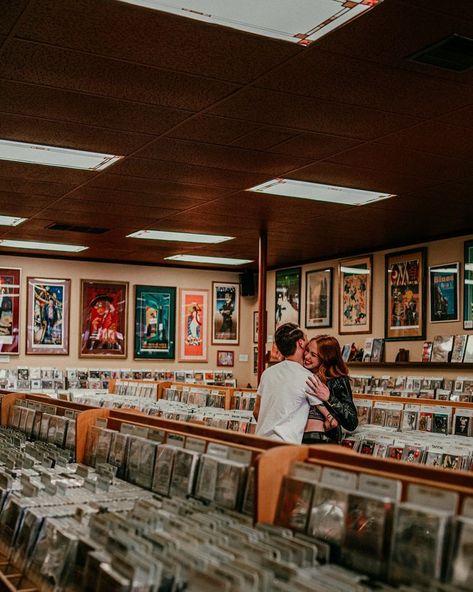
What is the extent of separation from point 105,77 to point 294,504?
3059mm

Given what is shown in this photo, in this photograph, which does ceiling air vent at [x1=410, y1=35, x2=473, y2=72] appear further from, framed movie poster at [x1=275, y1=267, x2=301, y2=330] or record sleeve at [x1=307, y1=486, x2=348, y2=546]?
framed movie poster at [x1=275, y1=267, x2=301, y2=330]

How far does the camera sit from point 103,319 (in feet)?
42.3

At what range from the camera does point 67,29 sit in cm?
368

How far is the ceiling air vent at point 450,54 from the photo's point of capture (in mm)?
3758

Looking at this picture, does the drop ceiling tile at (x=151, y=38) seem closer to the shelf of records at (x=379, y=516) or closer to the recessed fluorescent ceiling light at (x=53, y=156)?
the recessed fluorescent ceiling light at (x=53, y=156)

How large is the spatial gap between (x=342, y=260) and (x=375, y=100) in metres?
7.17

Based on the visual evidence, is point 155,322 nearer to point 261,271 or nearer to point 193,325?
point 193,325

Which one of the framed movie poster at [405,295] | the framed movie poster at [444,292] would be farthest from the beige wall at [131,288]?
the framed movie poster at [444,292]

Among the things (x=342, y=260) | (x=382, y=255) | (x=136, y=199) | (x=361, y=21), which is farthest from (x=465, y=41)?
(x=342, y=260)

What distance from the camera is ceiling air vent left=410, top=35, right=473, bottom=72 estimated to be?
3758 mm

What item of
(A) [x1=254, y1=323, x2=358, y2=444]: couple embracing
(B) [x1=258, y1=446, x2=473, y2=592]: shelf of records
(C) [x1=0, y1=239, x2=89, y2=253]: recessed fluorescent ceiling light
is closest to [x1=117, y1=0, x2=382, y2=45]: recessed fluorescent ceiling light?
(A) [x1=254, y1=323, x2=358, y2=444]: couple embracing

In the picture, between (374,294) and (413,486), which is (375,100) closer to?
(413,486)

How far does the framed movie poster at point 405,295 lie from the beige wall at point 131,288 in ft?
13.4

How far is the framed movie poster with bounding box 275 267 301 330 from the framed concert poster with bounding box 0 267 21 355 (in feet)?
A: 14.5
